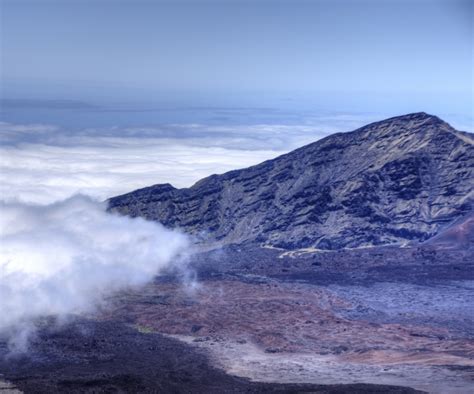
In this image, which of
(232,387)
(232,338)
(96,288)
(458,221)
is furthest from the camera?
(458,221)

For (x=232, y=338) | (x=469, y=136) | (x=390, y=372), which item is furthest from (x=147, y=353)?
(x=469, y=136)

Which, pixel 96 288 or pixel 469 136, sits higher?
pixel 469 136

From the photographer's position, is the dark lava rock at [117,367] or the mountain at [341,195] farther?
the mountain at [341,195]

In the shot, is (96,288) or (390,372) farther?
(96,288)

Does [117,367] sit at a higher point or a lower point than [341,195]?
lower

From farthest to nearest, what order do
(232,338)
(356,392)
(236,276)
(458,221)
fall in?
1. (458,221)
2. (236,276)
3. (232,338)
4. (356,392)

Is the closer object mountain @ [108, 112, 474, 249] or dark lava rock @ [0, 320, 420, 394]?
dark lava rock @ [0, 320, 420, 394]

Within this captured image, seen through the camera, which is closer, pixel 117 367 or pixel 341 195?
pixel 117 367

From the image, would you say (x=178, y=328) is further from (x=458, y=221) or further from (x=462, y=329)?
(x=458, y=221)
